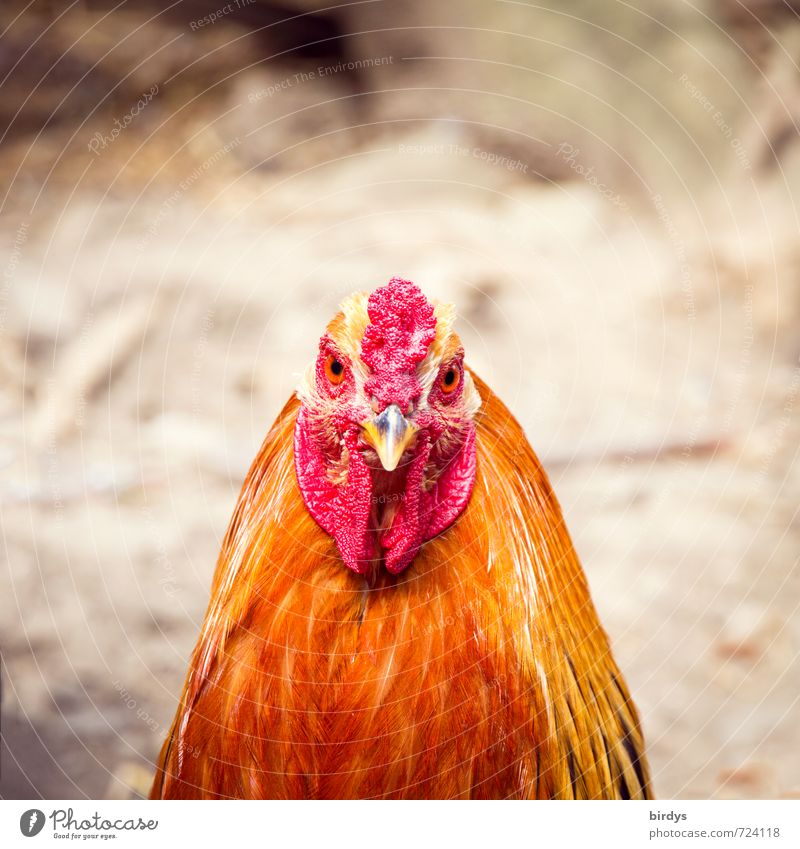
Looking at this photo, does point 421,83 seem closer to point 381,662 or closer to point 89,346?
point 89,346

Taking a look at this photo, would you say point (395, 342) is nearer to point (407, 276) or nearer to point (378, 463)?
point (378, 463)

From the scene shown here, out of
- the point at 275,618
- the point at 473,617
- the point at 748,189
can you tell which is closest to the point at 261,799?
the point at 275,618

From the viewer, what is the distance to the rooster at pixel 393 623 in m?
1.06

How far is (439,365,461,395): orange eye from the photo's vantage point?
1.03m

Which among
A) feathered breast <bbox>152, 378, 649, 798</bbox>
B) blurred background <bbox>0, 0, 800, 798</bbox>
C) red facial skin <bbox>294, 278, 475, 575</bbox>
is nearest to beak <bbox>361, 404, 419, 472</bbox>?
red facial skin <bbox>294, 278, 475, 575</bbox>

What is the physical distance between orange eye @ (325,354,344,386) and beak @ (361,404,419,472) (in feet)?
0.31

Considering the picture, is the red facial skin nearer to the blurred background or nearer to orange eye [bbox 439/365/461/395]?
orange eye [bbox 439/365/461/395]

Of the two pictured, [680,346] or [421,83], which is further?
[680,346]

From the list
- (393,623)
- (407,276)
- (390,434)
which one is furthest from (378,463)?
(407,276)

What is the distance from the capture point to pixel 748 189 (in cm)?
171

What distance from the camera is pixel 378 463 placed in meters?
1.01

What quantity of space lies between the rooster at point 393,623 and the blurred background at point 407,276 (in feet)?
2.10
